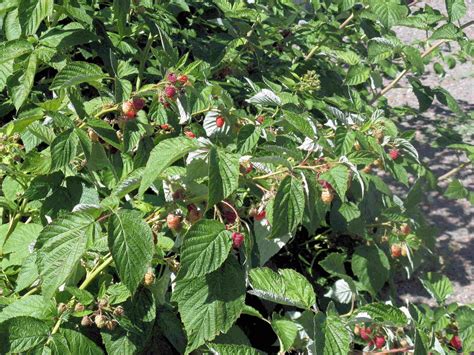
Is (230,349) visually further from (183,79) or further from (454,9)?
(454,9)

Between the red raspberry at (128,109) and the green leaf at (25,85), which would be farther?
the green leaf at (25,85)

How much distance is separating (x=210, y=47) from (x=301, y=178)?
132 centimetres

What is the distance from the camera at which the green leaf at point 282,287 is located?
1.52 m

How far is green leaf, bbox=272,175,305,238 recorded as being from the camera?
4.45ft

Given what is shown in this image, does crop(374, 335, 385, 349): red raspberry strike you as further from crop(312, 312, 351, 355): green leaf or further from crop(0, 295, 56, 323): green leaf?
crop(0, 295, 56, 323): green leaf

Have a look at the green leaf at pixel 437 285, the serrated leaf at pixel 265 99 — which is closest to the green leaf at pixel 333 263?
the green leaf at pixel 437 285

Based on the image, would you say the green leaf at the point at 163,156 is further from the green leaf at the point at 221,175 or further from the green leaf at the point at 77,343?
the green leaf at the point at 77,343

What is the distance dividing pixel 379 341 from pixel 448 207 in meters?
2.52

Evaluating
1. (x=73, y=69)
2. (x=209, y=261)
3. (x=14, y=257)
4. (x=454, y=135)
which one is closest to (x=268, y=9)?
(x=454, y=135)

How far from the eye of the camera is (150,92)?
165cm

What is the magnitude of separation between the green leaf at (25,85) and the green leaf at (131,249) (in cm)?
72

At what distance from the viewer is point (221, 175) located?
128 centimetres

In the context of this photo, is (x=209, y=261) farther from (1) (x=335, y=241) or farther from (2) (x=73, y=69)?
(1) (x=335, y=241)

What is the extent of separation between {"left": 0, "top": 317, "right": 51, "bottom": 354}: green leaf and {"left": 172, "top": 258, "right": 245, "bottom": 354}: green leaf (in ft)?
0.96
